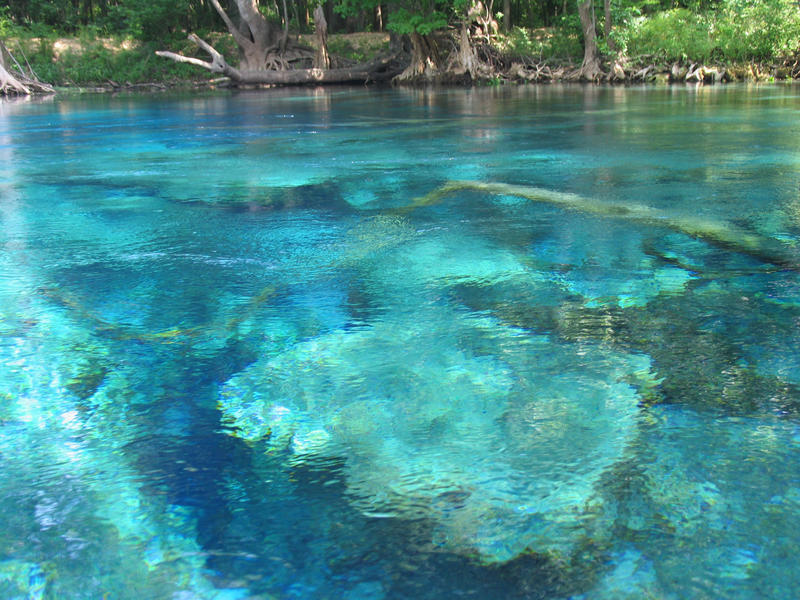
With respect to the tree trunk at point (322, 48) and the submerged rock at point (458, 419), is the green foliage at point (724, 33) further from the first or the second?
the submerged rock at point (458, 419)

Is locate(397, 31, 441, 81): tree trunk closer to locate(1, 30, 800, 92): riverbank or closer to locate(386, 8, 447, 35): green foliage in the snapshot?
locate(1, 30, 800, 92): riverbank

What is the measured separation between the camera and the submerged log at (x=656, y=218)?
3.72 m

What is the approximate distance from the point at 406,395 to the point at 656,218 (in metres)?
2.77

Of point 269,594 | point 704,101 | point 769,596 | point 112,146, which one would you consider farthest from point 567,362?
point 704,101

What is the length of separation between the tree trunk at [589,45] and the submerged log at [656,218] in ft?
66.7

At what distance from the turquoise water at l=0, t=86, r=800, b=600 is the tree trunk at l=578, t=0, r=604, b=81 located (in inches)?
796

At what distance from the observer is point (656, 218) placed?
4.47 meters

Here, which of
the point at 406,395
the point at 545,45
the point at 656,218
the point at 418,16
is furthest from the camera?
the point at 545,45

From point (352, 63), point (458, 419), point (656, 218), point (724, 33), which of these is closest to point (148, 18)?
point (352, 63)

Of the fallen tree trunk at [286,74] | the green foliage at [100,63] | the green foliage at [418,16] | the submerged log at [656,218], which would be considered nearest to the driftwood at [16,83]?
the fallen tree trunk at [286,74]

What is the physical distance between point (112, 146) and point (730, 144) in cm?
700

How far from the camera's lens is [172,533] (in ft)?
5.45

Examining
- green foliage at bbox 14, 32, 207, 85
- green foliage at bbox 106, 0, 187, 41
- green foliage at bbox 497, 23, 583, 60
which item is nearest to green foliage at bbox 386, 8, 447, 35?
green foliage at bbox 497, 23, 583, 60

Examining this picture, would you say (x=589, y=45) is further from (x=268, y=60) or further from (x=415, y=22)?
(x=268, y=60)
